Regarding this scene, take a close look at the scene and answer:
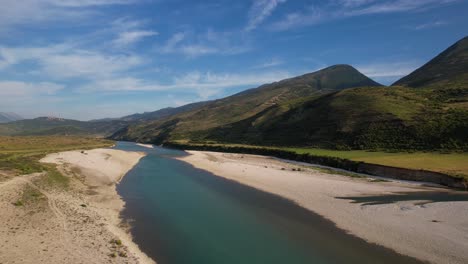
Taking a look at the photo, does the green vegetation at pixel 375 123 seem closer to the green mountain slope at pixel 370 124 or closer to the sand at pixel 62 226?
the green mountain slope at pixel 370 124

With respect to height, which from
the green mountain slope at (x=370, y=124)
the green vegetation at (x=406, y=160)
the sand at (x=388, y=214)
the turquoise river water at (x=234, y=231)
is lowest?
the turquoise river water at (x=234, y=231)

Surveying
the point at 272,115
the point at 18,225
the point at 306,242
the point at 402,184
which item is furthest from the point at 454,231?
the point at 272,115

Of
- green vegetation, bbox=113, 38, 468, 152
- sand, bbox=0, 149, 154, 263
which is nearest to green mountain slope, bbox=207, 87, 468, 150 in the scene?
green vegetation, bbox=113, 38, 468, 152

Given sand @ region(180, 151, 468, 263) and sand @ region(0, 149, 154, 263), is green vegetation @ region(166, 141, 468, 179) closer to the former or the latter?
sand @ region(180, 151, 468, 263)

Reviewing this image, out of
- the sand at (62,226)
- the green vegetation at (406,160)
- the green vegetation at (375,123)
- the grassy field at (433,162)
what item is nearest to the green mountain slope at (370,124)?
the green vegetation at (375,123)

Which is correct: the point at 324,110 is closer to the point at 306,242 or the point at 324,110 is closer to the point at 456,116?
the point at 456,116

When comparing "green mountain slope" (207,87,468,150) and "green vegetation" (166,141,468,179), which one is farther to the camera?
"green mountain slope" (207,87,468,150)
